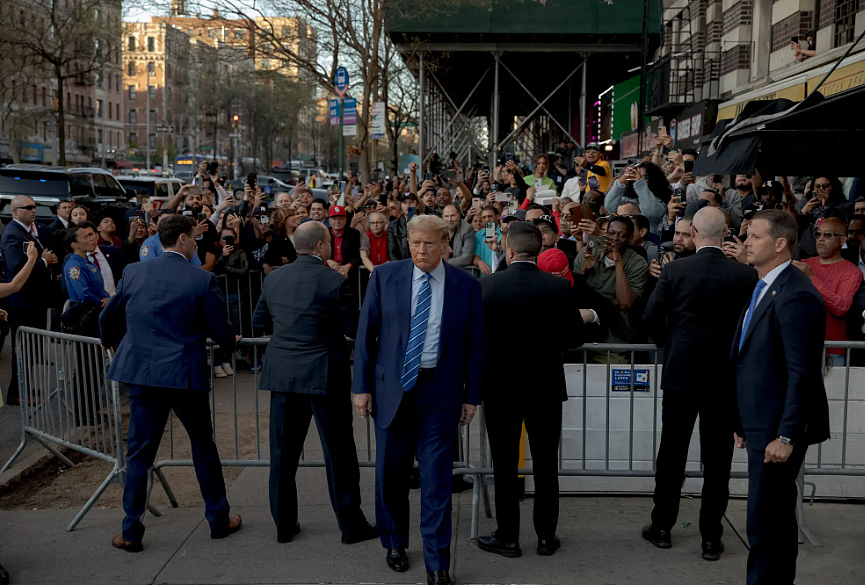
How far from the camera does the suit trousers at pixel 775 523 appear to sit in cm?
428

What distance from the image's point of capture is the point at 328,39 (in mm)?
25312

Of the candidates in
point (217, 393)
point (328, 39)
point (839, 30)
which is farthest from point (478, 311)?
point (328, 39)

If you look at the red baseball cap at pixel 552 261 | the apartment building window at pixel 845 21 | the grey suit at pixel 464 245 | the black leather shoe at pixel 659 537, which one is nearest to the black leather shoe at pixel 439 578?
the black leather shoe at pixel 659 537

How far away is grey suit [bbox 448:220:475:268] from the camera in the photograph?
33.8 ft

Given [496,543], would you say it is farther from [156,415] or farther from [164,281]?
[164,281]

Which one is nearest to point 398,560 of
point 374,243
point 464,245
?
point 464,245

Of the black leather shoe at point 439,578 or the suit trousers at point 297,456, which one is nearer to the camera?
the black leather shoe at point 439,578

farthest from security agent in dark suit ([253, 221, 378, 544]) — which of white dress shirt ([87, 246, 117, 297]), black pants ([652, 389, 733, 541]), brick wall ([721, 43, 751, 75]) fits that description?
brick wall ([721, 43, 751, 75])

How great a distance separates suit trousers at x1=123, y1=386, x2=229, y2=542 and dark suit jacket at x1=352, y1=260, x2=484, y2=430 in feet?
3.73

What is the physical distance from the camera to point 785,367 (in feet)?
14.2

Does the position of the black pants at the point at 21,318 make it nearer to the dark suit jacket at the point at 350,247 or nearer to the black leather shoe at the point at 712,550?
the dark suit jacket at the point at 350,247

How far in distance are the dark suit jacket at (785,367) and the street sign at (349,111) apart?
17.3 m

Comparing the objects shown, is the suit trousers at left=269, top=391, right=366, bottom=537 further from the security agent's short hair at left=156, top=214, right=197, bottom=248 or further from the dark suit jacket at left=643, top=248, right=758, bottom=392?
the dark suit jacket at left=643, top=248, right=758, bottom=392

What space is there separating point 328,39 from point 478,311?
21.9 meters
